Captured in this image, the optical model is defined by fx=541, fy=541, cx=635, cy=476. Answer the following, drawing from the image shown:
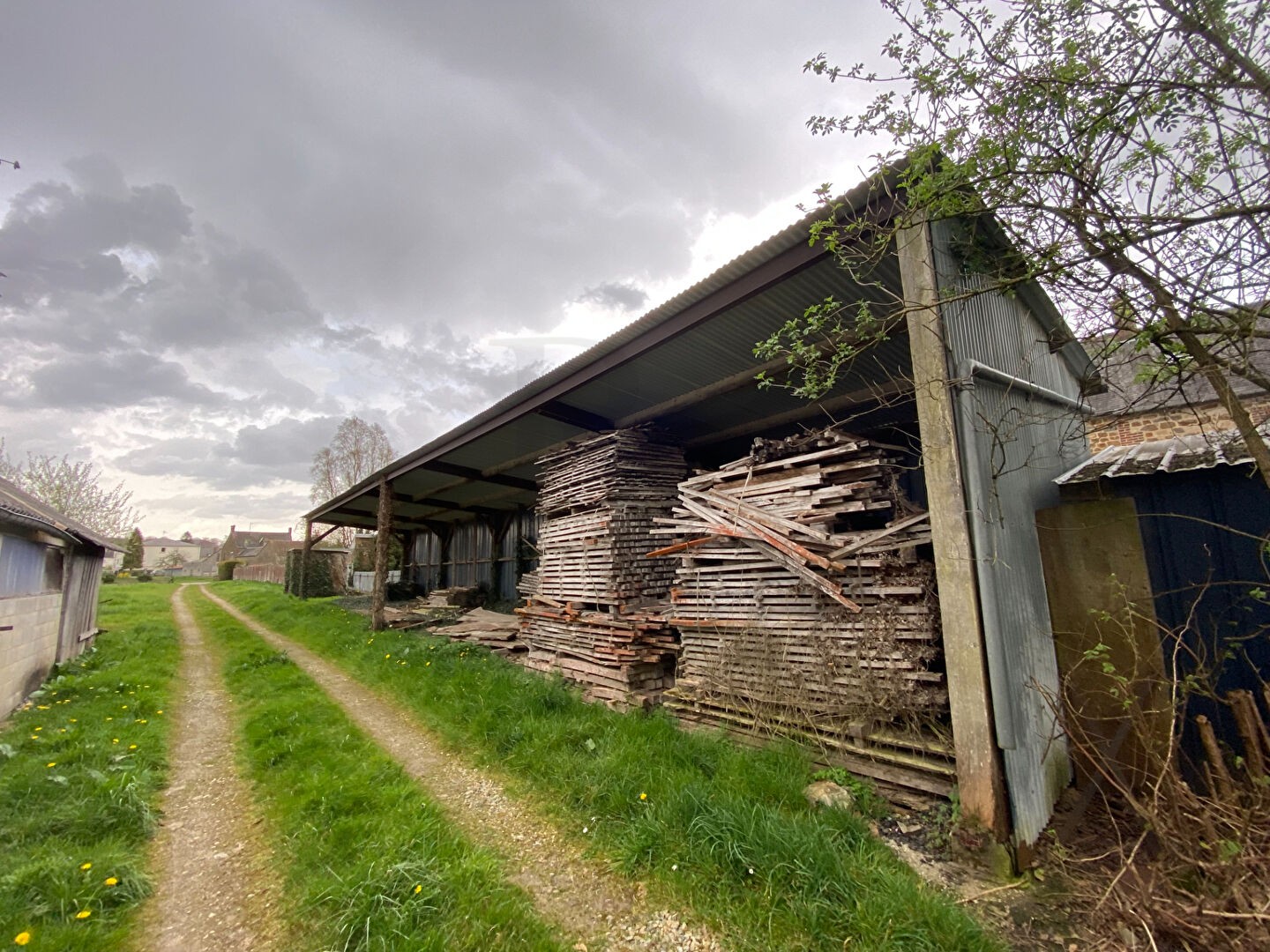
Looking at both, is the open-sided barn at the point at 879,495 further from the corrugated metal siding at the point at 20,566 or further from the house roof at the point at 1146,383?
the corrugated metal siding at the point at 20,566

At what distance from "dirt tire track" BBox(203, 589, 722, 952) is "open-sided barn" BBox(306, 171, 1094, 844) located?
7.64 feet

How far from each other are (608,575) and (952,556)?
5240 mm

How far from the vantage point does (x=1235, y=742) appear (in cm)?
444

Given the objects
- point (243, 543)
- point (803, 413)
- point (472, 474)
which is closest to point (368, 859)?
point (803, 413)

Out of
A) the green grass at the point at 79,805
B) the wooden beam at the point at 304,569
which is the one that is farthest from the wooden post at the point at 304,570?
the green grass at the point at 79,805

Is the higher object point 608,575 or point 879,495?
point 879,495

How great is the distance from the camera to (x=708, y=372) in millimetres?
7285

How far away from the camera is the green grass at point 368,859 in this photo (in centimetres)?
294

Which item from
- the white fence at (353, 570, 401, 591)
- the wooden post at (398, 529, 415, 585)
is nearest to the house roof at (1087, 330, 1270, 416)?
the wooden post at (398, 529, 415, 585)

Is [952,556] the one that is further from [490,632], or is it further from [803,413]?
[490,632]

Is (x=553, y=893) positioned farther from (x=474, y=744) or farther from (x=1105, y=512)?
(x=1105, y=512)

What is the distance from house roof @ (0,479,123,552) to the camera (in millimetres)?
6898

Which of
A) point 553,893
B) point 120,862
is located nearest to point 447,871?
point 553,893

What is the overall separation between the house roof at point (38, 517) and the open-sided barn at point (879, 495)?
6227 millimetres
